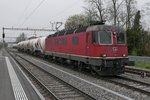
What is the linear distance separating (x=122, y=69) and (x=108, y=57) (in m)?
1.15

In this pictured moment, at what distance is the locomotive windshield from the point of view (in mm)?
16984

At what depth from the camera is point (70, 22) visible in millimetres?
86375

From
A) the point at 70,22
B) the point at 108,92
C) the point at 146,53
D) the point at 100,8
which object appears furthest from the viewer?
the point at 70,22

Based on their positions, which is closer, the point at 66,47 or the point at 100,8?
the point at 66,47

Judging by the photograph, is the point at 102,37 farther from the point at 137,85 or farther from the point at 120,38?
the point at 137,85

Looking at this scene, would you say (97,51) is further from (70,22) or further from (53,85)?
(70,22)

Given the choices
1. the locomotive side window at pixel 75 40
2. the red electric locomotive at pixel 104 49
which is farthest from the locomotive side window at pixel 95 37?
the locomotive side window at pixel 75 40

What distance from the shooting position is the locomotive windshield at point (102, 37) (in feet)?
55.7

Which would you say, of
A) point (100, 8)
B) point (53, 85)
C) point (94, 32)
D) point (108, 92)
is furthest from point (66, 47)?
point (100, 8)

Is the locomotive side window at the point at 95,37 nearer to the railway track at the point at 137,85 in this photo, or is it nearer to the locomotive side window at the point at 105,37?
the locomotive side window at the point at 105,37

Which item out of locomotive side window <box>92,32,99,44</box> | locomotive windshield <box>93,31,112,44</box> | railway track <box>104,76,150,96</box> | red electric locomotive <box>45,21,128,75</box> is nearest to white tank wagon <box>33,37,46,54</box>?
red electric locomotive <box>45,21,128,75</box>

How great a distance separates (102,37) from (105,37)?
19cm

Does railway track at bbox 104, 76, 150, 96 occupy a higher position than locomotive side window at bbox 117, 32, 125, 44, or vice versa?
locomotive side window at bbox 117, 32, 125, 44

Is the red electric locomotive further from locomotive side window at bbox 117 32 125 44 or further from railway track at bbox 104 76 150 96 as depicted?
railway track at bbox 104 76 150 96
